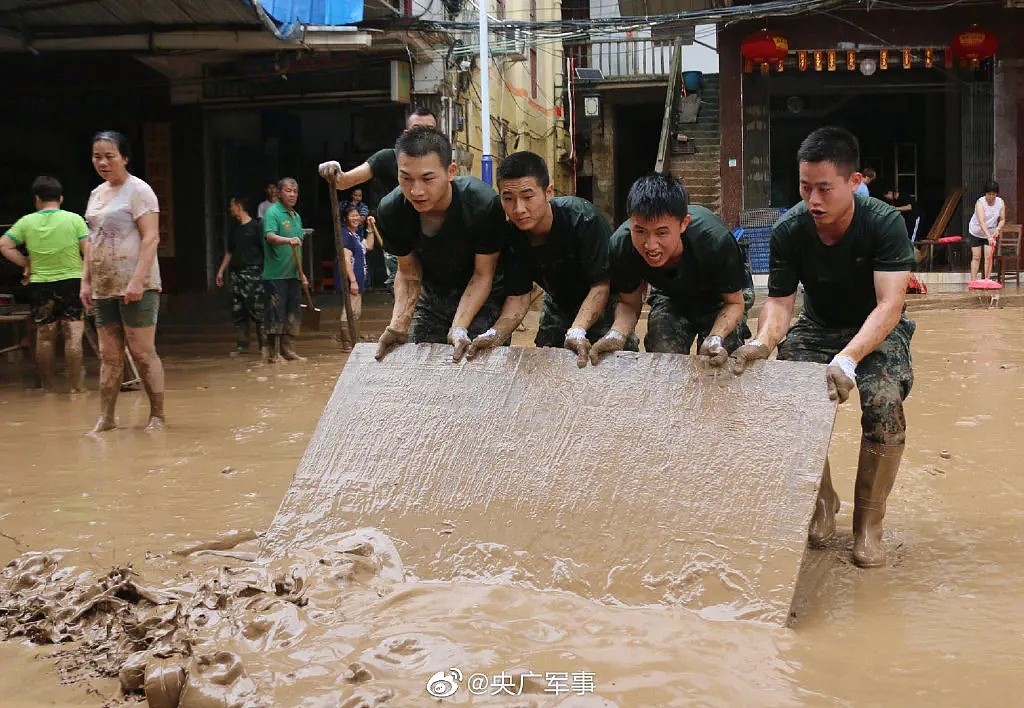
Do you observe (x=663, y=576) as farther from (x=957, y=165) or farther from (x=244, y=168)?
(x=957, y=165)

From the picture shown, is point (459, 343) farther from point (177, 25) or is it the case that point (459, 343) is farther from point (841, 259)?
point (177, 25)

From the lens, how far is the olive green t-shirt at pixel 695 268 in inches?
164

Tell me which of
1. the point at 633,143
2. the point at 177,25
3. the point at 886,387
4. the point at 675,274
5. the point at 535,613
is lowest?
the point at 535,613

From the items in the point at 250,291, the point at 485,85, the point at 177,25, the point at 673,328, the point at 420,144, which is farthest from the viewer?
the point at 485,85

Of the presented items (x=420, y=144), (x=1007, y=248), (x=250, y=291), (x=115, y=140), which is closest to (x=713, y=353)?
(x=420, y=144)

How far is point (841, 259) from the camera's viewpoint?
4.04 m

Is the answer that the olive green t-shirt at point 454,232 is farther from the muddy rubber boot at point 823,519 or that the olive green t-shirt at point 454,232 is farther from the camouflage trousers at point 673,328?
the muddy rubber boot at point 823,519

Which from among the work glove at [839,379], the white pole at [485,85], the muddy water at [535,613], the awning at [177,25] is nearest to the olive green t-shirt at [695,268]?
the work glove at [839,379]

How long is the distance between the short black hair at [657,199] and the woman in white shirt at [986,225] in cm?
1235

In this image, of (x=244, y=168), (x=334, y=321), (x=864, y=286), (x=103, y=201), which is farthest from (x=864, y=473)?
(x=244, y=168)

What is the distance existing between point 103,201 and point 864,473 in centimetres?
472

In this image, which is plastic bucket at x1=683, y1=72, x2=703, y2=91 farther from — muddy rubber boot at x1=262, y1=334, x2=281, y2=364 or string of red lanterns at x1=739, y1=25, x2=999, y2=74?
muddy rubber boot at x1=262, y1=334, x2=281, y2=364

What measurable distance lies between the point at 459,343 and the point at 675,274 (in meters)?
0.88

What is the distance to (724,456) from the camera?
3.58 meters
